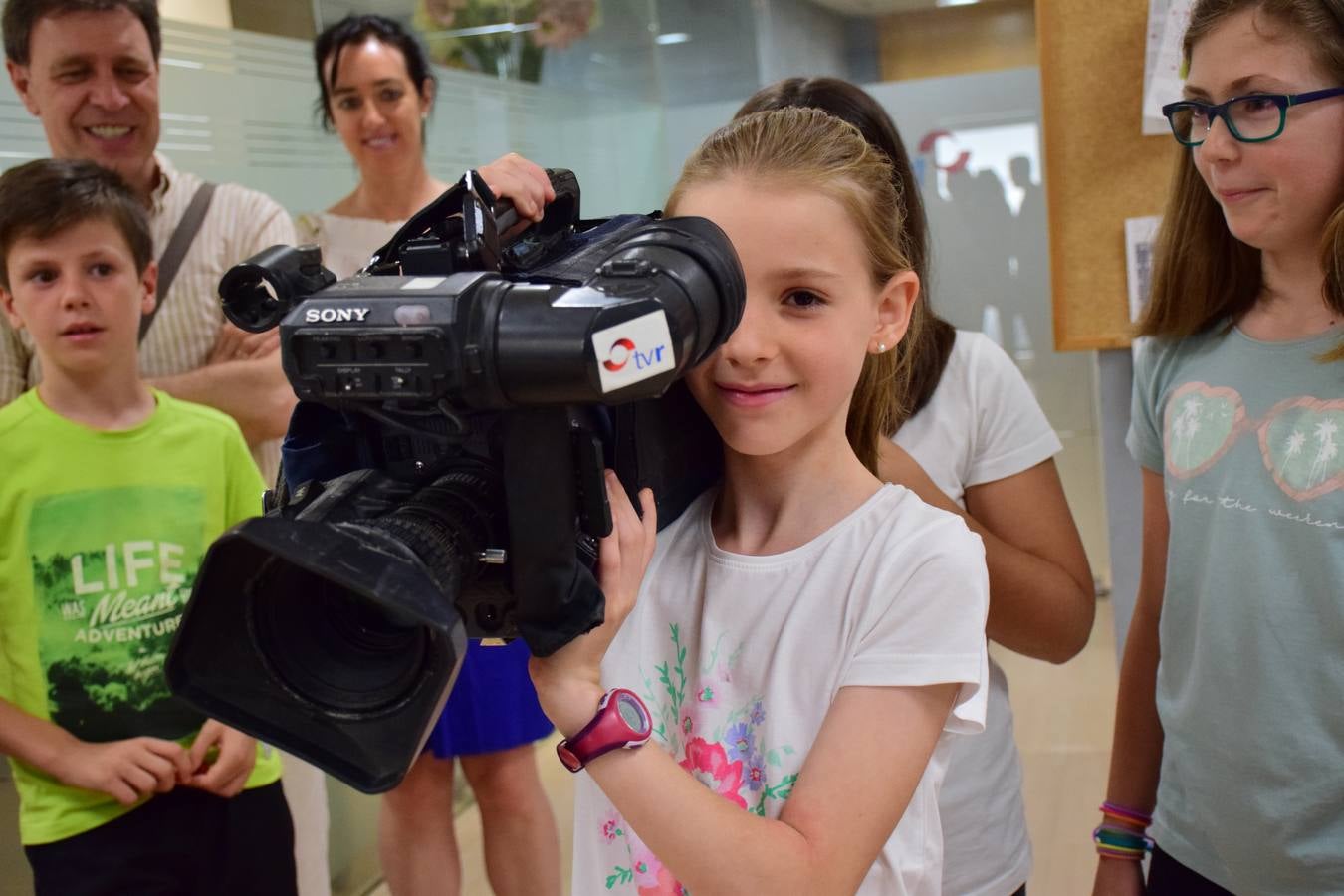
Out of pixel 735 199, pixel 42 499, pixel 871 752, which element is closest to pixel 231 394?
pixel 42 499

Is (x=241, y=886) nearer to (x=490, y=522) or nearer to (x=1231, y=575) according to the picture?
(x=490, y=522)

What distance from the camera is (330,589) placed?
2.51 ft

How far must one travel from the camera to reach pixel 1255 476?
1149 mm

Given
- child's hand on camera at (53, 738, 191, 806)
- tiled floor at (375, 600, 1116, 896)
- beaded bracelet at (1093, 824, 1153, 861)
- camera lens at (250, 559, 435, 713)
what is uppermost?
camera lens at (250, 559, 435, 713)

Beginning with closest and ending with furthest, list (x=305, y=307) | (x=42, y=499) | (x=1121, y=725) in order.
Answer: (x=305, y=307), (x=1121, y=725), (x=42, y=499)

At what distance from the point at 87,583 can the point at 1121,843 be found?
4.23 ft

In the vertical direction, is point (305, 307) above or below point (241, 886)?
above

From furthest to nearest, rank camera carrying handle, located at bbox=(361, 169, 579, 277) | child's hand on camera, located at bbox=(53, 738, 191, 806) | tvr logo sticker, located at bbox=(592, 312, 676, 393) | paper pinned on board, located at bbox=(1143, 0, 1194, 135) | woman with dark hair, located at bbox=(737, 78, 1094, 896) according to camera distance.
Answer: paper pinned on board, located at bbox=(1143, 0, 1194, 135)
child's hand on camera, located at bbox=(53, 738, 191, 806)
woman with dark hair, located at bbox=(737, 78, 1094, 896)
camera carrying handle, located at bbox=(361, 169, 579, 277)
tvr logo sticker, located at bbox=(592, 312, 676, 393)

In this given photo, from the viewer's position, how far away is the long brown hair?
4.22 feet

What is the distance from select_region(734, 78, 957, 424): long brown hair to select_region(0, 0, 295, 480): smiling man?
1.00 metres

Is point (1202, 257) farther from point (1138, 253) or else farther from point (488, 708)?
point (488, 708)

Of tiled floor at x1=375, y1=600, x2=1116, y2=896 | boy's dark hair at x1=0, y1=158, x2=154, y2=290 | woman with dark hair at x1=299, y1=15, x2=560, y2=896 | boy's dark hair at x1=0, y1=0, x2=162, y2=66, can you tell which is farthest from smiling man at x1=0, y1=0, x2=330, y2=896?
tiled floor at x1=375, y1=600, x2=1116, y2=896

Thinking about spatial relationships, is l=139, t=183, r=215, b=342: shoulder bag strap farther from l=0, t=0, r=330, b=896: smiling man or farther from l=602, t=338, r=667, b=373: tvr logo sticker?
l=602, t=338, r=667, b=373: tvr logo sticker

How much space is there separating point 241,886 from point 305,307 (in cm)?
128
